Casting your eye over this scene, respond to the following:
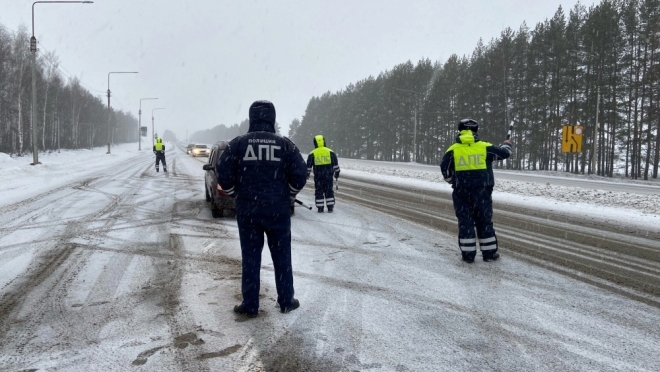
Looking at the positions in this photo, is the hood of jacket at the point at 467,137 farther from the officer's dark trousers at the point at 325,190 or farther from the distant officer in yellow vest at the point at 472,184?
the officer's dark trousers at the point at 325,190

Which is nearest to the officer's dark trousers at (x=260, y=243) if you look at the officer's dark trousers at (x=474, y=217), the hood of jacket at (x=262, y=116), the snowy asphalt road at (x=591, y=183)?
the hood of jacket at (x=262, y=116)

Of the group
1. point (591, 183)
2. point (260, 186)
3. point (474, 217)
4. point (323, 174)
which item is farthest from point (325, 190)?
point (591, 183)

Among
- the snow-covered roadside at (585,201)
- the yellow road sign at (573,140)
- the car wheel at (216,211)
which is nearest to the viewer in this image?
the car wheel at (216,211)

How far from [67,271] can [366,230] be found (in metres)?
4.88

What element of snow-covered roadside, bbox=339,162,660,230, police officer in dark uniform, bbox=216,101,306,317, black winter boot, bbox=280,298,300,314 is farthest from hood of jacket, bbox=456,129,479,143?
snow-covered roadside, bbox=339,162,660,230

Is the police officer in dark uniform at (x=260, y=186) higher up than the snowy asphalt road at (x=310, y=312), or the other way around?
the police officer in dark uniform at (x=260, y=186)

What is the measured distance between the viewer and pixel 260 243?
12.8ft

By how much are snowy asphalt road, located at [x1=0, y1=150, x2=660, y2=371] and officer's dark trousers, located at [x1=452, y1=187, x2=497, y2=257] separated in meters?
0.27

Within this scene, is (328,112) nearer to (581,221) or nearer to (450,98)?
(450,98)

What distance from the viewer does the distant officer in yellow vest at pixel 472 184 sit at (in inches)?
226

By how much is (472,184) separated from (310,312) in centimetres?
302

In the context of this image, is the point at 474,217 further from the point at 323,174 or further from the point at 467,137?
the point at 323,174

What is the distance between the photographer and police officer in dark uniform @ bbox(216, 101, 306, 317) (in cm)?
376

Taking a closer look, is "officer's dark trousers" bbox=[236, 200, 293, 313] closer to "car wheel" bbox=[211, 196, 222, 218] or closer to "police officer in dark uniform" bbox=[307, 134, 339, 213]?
"car wheel" bbox=[211, 196, 222, 218]
